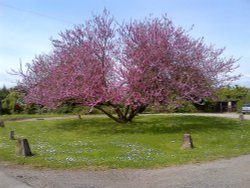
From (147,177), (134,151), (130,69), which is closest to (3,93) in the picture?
(130,69)

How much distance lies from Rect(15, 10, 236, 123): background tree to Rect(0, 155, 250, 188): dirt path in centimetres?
1059

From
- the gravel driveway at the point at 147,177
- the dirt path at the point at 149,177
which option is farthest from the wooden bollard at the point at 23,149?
the dirt path at the point at 149,177

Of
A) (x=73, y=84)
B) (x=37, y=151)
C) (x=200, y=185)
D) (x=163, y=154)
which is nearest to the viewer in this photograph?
(x=200, y=185)

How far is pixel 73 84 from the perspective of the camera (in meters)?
21.0

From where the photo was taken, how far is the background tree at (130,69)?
68.4 feet

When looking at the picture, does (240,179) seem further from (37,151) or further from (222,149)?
(37,151)

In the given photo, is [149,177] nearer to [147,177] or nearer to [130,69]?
[147,177]

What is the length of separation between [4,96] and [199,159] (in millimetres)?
47424

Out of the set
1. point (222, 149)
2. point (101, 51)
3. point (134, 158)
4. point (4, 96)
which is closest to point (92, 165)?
point (134, 158)

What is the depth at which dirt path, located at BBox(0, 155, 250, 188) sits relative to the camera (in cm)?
827

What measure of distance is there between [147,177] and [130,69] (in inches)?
482

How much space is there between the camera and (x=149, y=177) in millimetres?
9117

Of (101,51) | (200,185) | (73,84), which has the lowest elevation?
(200,185)

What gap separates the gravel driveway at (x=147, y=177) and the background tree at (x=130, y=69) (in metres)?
10.5
